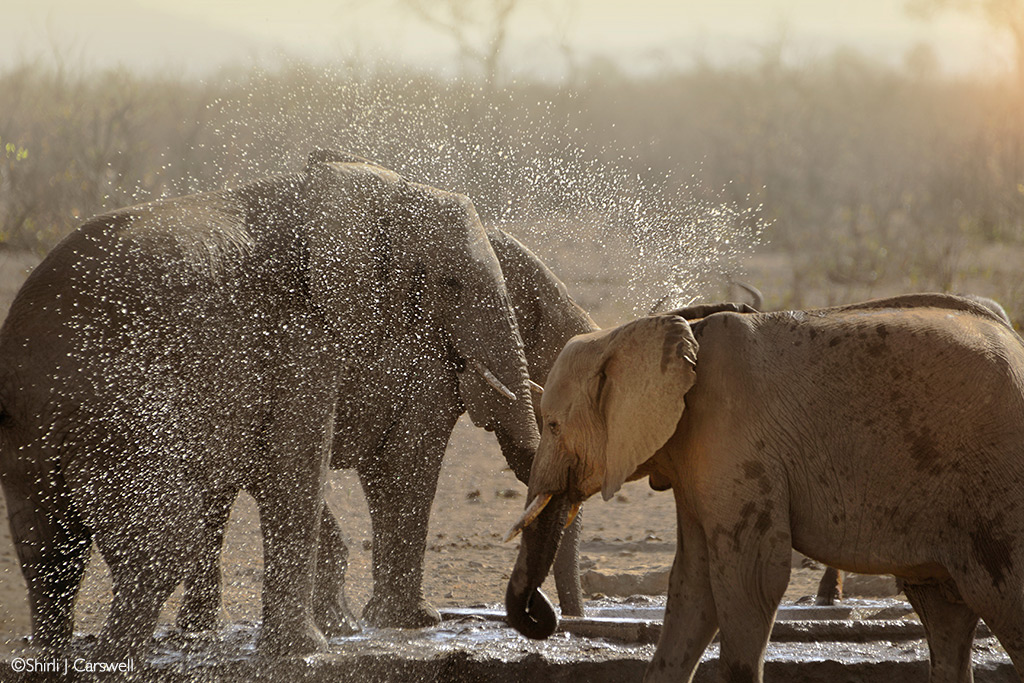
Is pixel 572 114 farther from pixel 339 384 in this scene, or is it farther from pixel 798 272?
pixel 339 384

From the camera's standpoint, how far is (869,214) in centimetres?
2023

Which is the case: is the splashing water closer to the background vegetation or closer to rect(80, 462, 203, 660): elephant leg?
the background vegetation

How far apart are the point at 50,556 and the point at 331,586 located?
1555 mm

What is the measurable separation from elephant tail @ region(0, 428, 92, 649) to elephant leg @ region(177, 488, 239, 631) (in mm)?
882

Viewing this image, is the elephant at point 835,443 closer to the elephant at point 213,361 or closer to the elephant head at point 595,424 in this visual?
the elephant head at point 595,424

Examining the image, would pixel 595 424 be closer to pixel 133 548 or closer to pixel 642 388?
pixel 642 388

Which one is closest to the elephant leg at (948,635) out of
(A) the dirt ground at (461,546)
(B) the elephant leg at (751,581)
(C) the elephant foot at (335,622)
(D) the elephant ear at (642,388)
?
(B) the elephant leg at (751,581)

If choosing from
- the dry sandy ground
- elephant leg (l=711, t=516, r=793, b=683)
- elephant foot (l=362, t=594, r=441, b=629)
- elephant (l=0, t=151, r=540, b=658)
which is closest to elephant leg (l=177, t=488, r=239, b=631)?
elephant (l=0, t=151, r=540, b=658)

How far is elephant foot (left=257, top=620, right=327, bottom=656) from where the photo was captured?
16.6 ft

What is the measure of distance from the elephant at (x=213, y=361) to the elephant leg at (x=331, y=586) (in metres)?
0.60

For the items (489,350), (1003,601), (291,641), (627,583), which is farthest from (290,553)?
(627,583)

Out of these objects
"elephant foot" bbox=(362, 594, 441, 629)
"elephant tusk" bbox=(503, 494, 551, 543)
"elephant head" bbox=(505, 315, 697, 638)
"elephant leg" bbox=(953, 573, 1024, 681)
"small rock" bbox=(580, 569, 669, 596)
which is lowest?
"small rock" bbox=(580, 569, 669, 596)

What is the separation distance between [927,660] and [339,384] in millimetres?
2727

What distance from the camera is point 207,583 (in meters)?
5.82
